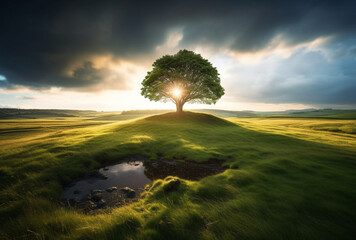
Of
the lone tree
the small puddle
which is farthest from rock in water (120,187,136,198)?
the lone tree

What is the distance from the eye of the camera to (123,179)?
11961 mm

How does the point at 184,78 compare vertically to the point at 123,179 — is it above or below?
above

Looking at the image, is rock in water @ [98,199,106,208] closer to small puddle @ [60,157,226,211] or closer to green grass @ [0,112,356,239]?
small puddle @ [60,157,226,211]

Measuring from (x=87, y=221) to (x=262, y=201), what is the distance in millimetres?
8660

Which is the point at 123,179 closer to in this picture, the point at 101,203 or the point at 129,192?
the point at 129,192

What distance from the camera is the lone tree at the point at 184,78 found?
39.8m

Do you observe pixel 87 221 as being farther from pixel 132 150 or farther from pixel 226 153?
pixel 226 153

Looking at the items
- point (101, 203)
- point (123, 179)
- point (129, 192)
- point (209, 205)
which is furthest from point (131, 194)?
point (209, 205)

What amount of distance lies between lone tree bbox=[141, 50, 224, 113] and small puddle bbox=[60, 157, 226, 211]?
97.6 feet

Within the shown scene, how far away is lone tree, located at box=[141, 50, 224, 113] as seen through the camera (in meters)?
39.8

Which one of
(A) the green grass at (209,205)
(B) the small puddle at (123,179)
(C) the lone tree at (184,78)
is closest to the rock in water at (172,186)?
(A) the green grass at (209,205)

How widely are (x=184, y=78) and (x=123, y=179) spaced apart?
34.3m

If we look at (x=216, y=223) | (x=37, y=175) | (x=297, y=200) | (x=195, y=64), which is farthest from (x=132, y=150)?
(x=195, y=64)

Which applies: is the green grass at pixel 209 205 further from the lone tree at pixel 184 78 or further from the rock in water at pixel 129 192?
the lone tree at pixel 184 78
